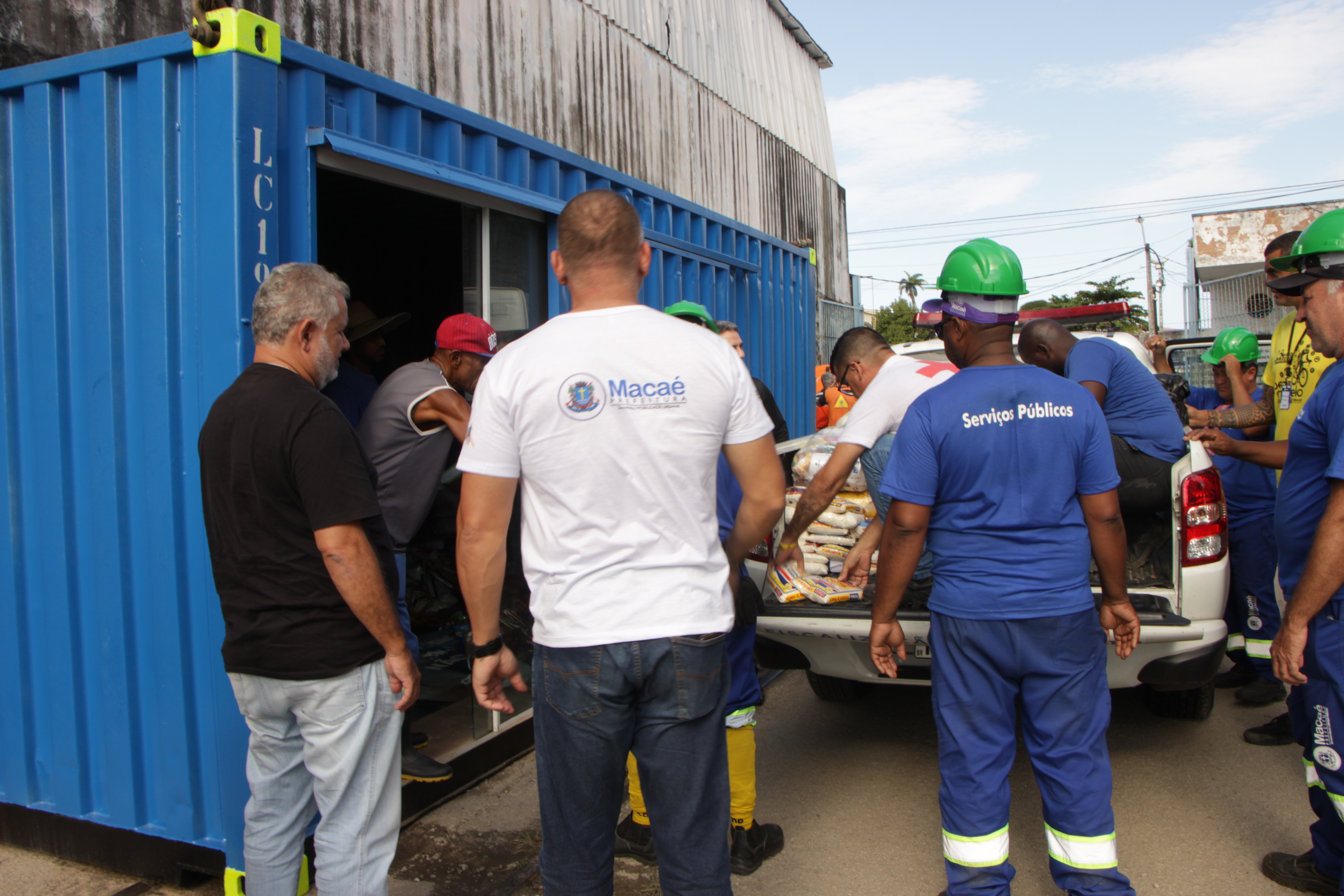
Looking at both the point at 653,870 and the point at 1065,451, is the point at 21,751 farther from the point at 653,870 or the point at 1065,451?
the point at 1065,451

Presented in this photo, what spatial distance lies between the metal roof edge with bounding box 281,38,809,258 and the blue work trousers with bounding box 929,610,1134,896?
2.85m

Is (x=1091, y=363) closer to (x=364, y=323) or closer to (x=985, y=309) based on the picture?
(x=985, y=309)

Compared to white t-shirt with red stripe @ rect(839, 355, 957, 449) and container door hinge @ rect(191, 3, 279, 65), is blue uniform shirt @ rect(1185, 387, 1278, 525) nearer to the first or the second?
white t-shirt with red stripe @ rect(839, 355, 957, 449)

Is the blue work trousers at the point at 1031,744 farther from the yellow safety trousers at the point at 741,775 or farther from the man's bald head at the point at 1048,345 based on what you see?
the man's bald head at the point at 1048,345

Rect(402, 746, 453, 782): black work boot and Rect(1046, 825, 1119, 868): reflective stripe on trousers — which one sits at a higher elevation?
Rect(1046, 825, 1119, 868): reflective stripe on trousers

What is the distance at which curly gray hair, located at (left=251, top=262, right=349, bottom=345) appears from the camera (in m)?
2.45

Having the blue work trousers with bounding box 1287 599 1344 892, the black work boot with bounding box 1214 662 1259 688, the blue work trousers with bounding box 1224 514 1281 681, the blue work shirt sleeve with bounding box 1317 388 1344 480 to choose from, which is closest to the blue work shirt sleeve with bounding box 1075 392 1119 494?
the blue work shirt sleeve with bounding box 1317 388 1344 480

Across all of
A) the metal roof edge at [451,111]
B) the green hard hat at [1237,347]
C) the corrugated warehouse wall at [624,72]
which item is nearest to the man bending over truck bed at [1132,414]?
the green hard hat at [1237,347]

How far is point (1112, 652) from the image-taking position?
135 inches

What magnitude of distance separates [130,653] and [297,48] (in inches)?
88.0

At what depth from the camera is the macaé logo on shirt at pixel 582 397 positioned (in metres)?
1.93

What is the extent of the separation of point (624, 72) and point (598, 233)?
963 cm

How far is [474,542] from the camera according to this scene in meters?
2.08


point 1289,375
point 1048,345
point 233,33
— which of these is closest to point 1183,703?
point 1289,375
